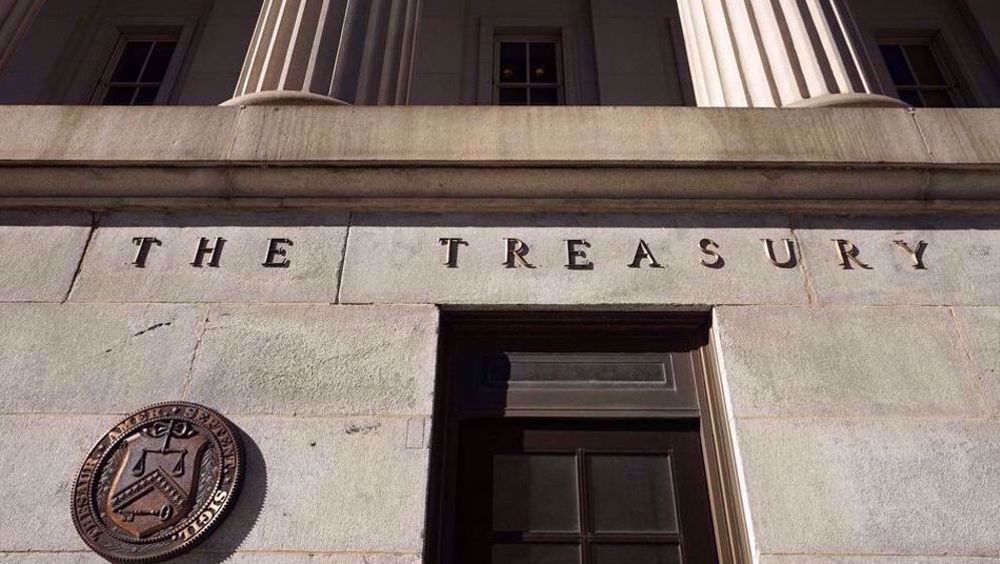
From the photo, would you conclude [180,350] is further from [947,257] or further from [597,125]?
[947,257]

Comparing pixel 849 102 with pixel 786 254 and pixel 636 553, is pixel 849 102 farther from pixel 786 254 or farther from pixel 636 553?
pixel 636 553

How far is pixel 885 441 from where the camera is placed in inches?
187

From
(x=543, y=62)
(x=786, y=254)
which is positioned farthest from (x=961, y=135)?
(x=543, y=62)

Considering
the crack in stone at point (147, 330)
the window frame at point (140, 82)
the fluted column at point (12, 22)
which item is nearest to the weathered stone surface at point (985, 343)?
the crack in stone at point (147, 330)

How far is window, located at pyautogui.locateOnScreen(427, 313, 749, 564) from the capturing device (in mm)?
4770

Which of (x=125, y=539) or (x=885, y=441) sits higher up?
(x=885, y=441)

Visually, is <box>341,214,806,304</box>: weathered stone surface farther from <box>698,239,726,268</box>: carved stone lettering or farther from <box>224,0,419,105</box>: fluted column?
<box>224,0,419,105</box>: fluted column

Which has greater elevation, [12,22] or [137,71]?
[137,71]

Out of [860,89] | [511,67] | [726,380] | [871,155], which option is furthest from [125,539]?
[511,67]

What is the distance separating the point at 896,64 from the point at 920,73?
0.39 meters

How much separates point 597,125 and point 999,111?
3274 millimetres

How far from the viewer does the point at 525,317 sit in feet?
17.9

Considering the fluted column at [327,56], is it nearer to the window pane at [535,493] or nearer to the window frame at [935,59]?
the window pane at [535,493]

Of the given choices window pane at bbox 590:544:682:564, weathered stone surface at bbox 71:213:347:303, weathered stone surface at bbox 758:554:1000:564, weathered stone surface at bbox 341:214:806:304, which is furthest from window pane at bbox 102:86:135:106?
weathered stone surface at bbox 758:554:1000:564
